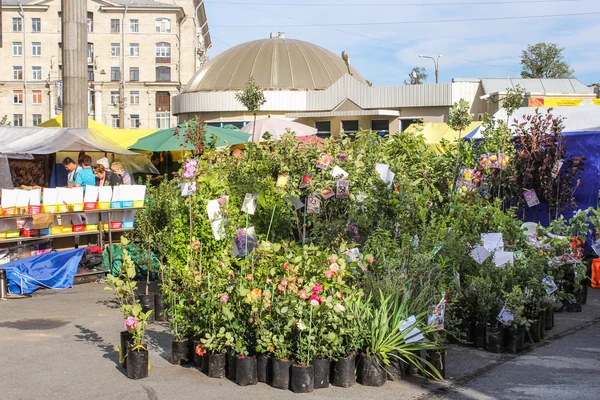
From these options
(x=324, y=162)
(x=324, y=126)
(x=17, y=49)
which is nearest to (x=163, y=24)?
(x=17, y=49)

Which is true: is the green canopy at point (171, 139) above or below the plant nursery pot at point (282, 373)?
above

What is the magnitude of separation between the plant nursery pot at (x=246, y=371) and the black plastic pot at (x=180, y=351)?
816 millimetres

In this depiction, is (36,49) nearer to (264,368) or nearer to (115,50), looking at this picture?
(115,50)

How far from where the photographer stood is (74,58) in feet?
47.3

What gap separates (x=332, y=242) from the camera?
8.26 m

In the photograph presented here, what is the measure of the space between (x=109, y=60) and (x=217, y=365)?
3267 inches

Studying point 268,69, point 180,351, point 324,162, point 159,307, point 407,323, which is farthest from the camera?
point 268,69

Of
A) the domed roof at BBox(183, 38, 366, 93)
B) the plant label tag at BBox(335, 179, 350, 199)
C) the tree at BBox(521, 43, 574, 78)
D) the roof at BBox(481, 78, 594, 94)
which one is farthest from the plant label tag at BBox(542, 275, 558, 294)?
the tree at BBox(521, 43, 574, 78)

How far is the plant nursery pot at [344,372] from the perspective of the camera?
5898mm

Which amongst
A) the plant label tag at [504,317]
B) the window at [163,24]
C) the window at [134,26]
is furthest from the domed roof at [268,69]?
the window at [134,26]

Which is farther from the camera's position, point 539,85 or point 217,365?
point 539,85

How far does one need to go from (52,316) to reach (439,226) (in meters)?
5.05

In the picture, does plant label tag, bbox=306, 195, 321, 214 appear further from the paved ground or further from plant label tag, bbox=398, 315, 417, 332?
plant label tag, bbox=398, 315, 417, 332

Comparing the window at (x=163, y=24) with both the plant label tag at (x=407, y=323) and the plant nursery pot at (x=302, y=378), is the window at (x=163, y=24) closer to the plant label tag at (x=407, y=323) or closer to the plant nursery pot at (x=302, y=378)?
the plant label tag at (x=407, y=323)
